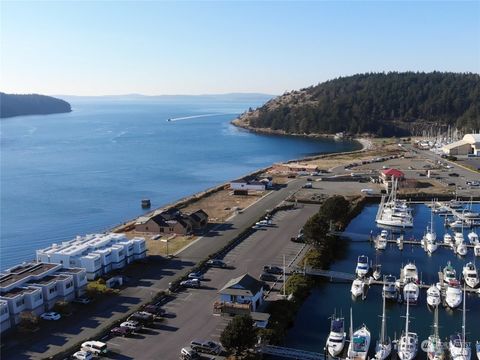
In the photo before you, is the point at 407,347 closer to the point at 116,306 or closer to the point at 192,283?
the point at 192,283

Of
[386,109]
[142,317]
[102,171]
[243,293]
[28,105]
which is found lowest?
[102,171]

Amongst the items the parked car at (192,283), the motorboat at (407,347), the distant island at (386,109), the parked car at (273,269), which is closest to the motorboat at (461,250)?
the parked car at (273,269)

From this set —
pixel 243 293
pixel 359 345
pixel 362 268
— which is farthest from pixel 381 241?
pixel 359 345

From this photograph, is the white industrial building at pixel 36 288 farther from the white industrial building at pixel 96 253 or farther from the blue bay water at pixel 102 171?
the blue bay water at pixel 102 171

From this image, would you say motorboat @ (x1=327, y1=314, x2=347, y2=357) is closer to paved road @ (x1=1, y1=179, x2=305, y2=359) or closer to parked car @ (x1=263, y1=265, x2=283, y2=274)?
parked car @ (x1=263, y1=265, x2=283, y2=274)

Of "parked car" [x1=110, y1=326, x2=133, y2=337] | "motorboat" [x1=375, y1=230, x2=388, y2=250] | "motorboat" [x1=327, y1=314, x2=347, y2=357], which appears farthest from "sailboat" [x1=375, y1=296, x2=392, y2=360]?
"motorboat" [x1=375, y1=230, x2=388, y2=250]

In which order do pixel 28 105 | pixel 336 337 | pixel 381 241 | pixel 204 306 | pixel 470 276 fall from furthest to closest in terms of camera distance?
pixel 28 105 → pixel 381 241 → pixel 470 276 → pixel 204 306 → pixel 336 337

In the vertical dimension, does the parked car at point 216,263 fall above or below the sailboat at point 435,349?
above
